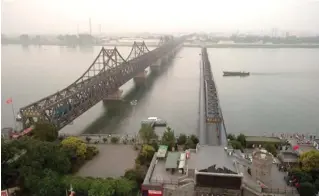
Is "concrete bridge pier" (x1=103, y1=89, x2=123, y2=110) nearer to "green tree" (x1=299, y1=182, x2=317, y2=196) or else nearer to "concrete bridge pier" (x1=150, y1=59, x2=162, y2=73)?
"green tree" (x1=299, y1=182, x2=317, y2=196)

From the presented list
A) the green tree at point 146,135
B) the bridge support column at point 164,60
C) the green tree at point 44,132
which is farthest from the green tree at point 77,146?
the bridge support column at point 164,60

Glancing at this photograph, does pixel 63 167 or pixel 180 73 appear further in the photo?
pixel 180 73

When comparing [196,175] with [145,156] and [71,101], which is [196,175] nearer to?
[145,156]

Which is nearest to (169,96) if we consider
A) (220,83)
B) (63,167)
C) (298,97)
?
(220,83)

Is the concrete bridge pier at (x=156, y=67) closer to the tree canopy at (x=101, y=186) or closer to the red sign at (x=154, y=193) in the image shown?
the tree canopy at (x=101, y=186)

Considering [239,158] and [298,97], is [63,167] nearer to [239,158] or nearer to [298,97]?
[239,158]
